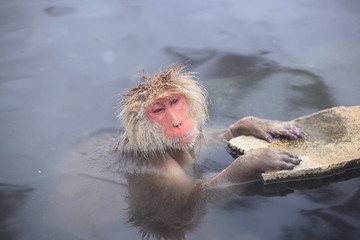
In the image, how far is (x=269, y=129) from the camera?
18.8 feet

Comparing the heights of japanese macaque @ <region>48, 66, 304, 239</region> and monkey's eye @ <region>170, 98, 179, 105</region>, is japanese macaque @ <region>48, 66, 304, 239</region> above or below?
below

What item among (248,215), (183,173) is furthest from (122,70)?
(248,215)

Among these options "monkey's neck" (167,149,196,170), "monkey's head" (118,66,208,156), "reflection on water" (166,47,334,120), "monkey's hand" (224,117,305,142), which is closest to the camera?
Result: "monkey's head" (118,66,208,156)

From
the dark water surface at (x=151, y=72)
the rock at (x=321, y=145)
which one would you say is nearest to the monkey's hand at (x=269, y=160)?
the rock at (x=321, y=145)

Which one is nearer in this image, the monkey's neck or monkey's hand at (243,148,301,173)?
monkey's hand at (243,148,301,173)

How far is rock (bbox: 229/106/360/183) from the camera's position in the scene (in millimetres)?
5199

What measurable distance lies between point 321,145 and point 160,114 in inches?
68.8

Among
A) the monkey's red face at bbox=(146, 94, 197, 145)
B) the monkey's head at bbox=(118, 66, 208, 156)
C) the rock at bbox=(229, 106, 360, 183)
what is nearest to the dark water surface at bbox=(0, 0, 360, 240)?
the rock at bbox=(229, 106, 360, 183)

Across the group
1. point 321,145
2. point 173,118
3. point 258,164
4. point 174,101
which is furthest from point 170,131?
point 321,145

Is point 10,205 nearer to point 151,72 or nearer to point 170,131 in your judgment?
→ point 170,131

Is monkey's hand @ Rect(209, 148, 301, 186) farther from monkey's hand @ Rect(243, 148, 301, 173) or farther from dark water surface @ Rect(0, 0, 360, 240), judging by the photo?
dark water surface @ Rect(0, 0, 360, 240)

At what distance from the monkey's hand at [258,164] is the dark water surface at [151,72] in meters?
0.24

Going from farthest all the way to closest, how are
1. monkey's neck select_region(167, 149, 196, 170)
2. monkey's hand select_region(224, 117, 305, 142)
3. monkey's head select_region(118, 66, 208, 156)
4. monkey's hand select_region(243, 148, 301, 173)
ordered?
1. monkey's hand select_region(224, 117, 305, 142)
2. monkey's neck select_region(167, 149, 196, 170)
3. monkey's head select_region(118, 66, 208, 156)
4. monkey's hand select_region(243, 148, 301, 173)

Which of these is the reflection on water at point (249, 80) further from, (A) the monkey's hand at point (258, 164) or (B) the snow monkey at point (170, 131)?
(A) the monkey's hand at point (258, 164)
